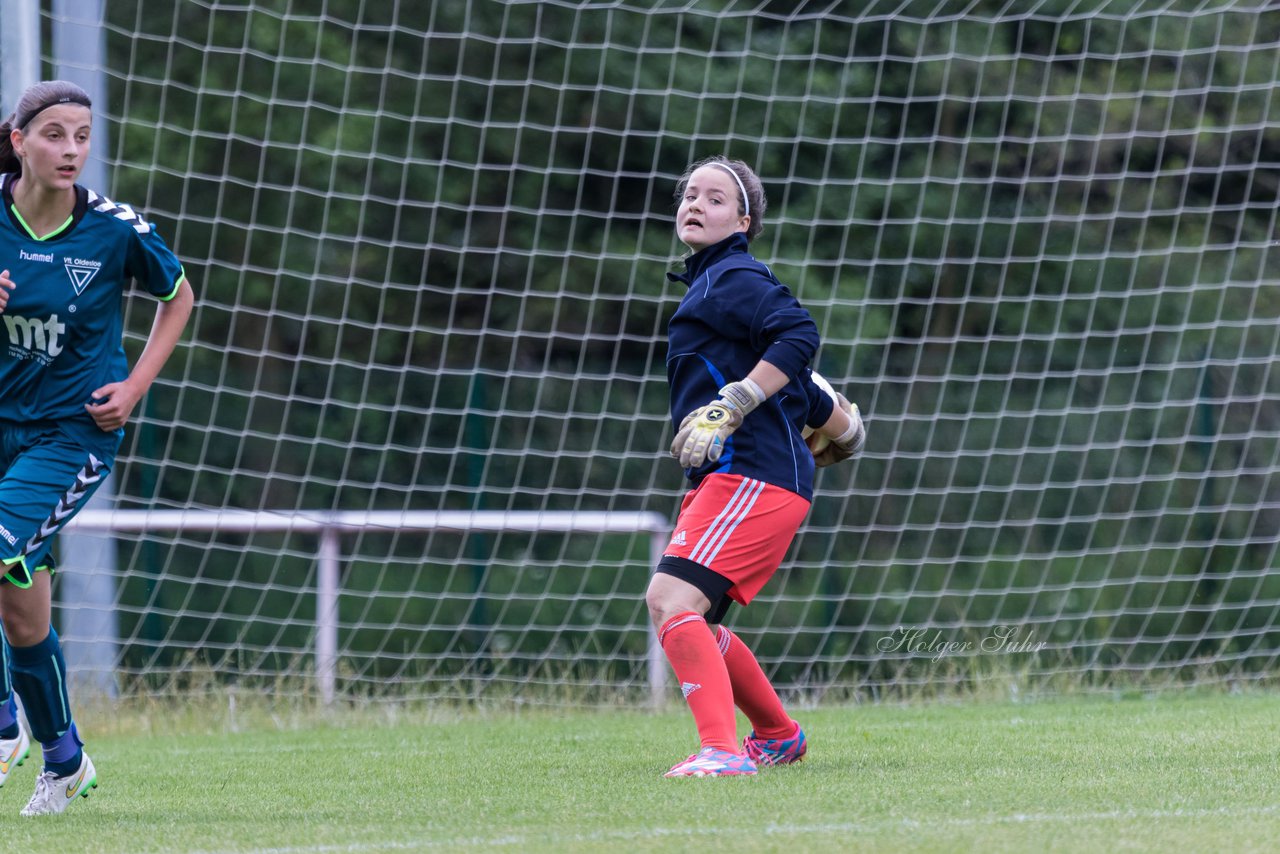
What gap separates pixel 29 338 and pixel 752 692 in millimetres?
2173

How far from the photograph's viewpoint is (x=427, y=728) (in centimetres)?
708

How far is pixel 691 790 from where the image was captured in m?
4.16

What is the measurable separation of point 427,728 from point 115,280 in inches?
132

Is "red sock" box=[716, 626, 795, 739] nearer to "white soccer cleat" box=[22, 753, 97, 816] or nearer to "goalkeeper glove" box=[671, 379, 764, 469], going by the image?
"goalkeeper glove" box=[671, 379, 764, 469]

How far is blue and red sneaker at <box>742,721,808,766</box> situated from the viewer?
15.9 feet

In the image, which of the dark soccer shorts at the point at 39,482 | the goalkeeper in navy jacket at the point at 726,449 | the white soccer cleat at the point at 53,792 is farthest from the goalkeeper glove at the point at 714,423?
the white soccer cleat at the point at 53,792

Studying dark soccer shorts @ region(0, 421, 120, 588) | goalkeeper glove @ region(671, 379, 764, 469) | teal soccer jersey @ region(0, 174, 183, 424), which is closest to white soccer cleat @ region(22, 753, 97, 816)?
dark soccer shorts @ region(0, 421, 120, 588)

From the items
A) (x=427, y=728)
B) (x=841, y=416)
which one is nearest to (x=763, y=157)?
(x=427, y=728)

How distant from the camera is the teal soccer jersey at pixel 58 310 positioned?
408 cm

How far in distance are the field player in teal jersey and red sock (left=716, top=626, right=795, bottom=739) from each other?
1.75 m

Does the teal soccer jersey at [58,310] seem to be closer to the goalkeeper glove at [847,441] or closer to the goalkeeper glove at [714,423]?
the goalkeeper glove at [714,423]

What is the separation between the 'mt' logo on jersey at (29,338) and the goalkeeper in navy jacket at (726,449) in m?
1.58

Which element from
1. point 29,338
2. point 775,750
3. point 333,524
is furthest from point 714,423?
point 333,524

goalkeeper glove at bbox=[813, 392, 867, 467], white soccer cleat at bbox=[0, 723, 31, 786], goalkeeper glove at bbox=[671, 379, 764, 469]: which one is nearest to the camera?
white soccer cleat at bbox=[0, 723, 31, 786]
